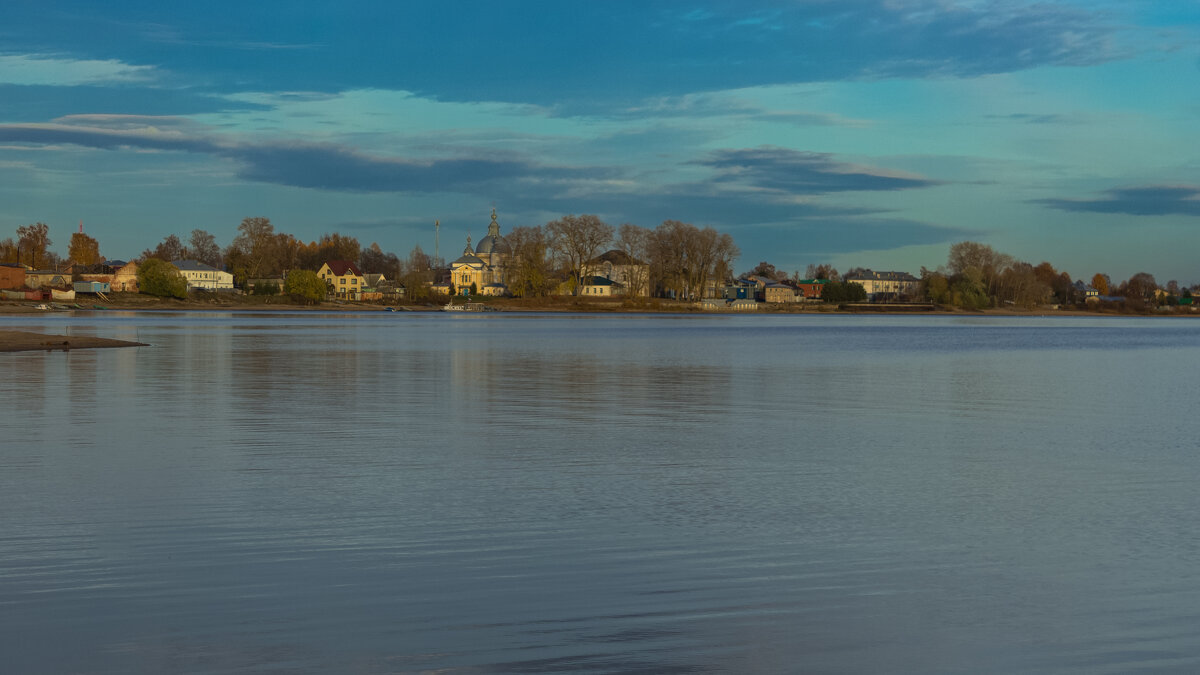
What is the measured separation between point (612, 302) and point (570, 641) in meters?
139

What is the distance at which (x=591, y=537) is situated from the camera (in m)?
8.64

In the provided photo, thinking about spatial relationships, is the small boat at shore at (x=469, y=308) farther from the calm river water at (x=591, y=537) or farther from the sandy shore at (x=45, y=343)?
the calm river water at (x=591, y=537)

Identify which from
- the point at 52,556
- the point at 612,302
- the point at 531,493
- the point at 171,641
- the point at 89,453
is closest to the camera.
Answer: the point at 171,641

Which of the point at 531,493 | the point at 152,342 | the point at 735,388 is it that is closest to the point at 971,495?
the point at 531,493

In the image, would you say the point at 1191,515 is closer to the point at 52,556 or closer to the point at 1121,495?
the point at 1121,495

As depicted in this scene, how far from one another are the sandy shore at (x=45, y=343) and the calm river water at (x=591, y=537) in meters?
18.4

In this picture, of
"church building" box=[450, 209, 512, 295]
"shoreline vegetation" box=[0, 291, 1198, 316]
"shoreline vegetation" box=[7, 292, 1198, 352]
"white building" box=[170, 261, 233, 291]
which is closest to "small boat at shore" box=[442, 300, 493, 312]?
"shoreline vegetation" box=[0, 291, 1198, 316]

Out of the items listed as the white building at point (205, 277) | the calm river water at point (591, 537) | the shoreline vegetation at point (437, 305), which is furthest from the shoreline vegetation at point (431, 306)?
the calm river water at point (591, 537)

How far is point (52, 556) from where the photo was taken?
777 centimetres

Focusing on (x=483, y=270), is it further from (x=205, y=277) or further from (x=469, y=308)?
(x=205, y=277)

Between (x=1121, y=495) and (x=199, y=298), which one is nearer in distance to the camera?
(x=1121, y=495)

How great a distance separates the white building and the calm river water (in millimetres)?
145806

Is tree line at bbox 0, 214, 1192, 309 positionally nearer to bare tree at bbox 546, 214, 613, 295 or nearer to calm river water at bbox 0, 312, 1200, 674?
bare tree at bbox 546, 214, 613, 295

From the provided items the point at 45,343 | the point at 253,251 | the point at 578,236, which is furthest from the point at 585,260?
the point at 45,343
